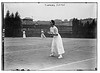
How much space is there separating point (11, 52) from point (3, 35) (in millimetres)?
194

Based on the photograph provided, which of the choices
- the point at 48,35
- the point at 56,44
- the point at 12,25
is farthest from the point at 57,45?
the point at 12,25

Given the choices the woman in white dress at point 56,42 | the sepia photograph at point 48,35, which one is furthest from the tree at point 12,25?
the woman in white dress at point 56,42

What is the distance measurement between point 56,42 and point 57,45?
0.11 ft

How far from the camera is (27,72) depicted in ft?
11.7

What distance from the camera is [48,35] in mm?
3598

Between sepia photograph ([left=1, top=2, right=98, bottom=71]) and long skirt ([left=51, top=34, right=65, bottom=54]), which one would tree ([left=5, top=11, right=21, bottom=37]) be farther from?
long skirt ([left=51, top=34, right=65, bottom=54])

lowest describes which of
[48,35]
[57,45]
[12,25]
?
[57,45]

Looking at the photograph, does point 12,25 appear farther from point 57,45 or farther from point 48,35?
point 57,45

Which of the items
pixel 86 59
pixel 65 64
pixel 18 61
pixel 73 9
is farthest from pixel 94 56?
pixel 18 61

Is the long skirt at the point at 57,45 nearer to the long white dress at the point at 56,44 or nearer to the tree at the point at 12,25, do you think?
the long white dress at the point at 56,44

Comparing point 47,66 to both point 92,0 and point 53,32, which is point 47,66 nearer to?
point 53,32

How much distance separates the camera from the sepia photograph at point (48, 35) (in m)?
3.59

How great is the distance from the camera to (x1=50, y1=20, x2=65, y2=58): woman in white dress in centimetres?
358

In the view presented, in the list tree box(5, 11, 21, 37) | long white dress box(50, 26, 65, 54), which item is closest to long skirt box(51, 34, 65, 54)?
long white dress box(50, 26, 65, 54)
